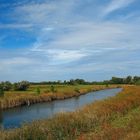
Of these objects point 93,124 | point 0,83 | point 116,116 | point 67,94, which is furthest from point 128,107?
point 0,83

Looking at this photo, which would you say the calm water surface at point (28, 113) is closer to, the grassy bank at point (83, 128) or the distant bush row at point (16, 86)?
the grassy bank at point (83, 128)

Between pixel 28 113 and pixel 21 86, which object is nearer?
pixel 28 113

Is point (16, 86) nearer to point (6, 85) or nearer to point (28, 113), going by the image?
point (6, 85)

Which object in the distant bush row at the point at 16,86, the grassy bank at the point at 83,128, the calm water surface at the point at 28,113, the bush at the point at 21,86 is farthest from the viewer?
the bush at the point at 21,86

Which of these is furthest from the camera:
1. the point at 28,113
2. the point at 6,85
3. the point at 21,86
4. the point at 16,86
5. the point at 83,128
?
the point at 21,86

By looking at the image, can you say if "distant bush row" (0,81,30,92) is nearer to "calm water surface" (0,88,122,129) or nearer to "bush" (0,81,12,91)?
"bush" (0,81,12,91)

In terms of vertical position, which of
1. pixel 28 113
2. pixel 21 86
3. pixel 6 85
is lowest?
pixel 28 113

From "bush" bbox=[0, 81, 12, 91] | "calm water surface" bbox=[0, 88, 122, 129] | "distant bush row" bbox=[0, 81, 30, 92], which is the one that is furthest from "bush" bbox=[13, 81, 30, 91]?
"calm water surface" bbox=[0, 88, 122, 129]

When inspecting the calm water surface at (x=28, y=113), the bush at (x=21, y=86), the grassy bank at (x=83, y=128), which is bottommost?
the calm water surface at (x=28, y=113)

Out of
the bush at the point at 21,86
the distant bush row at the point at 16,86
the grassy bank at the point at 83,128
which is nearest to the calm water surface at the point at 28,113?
the grassy bank at the point at 83,128

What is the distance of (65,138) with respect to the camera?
13.6 metres

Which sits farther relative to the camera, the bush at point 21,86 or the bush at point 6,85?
the bush at point 21,86

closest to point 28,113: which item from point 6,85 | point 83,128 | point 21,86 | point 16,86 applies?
point 83,128

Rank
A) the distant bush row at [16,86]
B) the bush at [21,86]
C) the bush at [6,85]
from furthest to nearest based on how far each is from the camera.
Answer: the bush at [21,86], the distant bush row at [16,86], the bush at [6,85]
